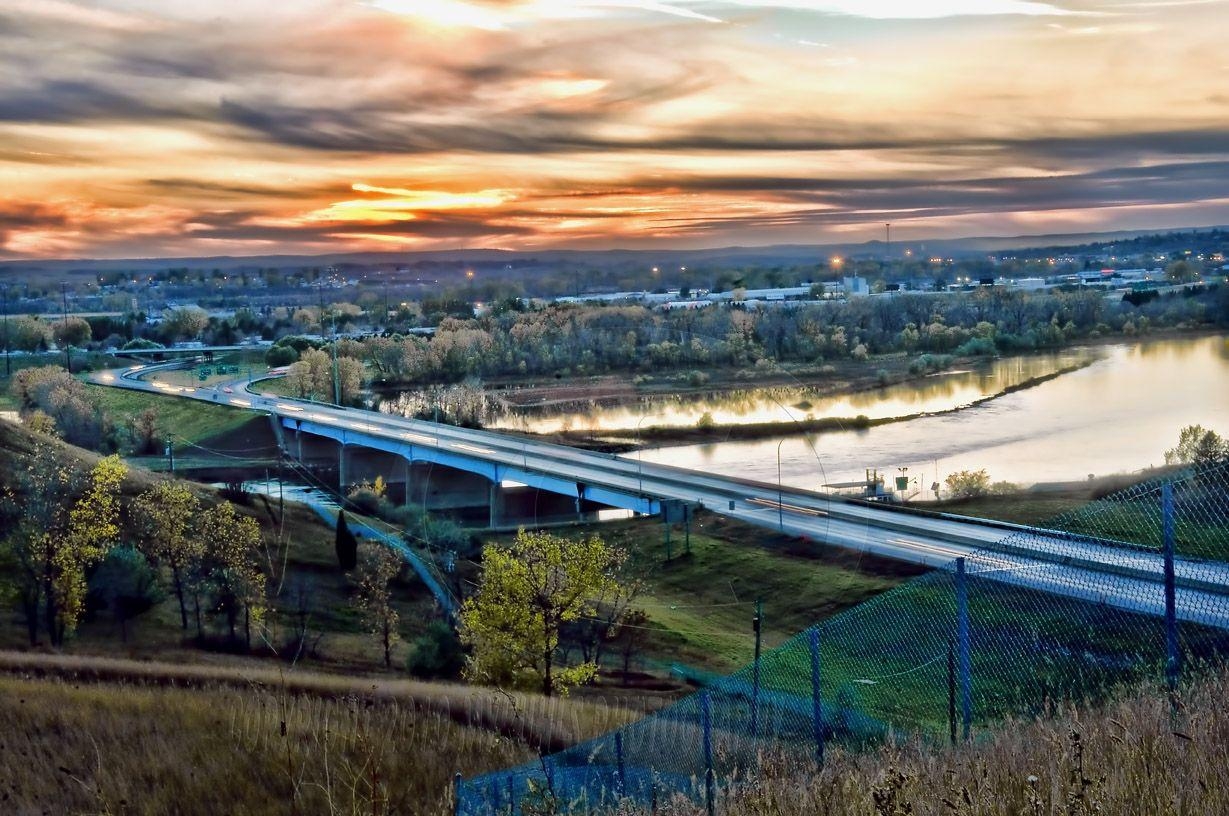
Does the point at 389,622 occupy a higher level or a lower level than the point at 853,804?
lower

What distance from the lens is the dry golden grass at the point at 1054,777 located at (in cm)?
369

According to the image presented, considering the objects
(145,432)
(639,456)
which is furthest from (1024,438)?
(145,432)

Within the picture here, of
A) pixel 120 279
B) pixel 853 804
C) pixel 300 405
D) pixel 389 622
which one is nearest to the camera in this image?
pixel 853 804

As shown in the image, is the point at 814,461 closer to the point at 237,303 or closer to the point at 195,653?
the point at 195,653

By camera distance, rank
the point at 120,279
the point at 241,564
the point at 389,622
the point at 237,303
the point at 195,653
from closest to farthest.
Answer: the point at 195,653 → the point at 389,622 → the point at 241,564 → the point at 237,303 → the point at 120,279

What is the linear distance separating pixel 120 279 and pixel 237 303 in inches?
1545

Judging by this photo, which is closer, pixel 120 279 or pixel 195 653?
pixel 195 653

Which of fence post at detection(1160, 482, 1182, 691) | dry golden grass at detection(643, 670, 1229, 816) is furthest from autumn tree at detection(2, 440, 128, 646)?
fence post at detection(1160, 482, 1182, 691)

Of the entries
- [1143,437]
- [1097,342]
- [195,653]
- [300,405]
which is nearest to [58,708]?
[195,653]

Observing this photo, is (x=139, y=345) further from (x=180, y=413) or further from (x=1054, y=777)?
(x=1054, y=777)

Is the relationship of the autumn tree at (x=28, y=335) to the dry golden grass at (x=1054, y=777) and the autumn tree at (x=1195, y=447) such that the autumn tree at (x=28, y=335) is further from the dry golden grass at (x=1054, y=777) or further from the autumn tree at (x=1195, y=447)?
the dry golden grass at (x=1054, y=777)

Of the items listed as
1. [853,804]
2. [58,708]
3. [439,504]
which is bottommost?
[439,504]

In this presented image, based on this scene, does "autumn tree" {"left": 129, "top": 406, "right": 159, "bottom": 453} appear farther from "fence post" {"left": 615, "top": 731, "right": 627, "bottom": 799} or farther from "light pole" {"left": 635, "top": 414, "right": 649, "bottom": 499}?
"fence post" {"left": 615, "top": 731, "right": 627, "bottom": 799}

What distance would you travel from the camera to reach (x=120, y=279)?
177625 millimetres
